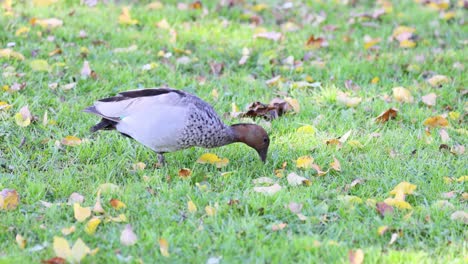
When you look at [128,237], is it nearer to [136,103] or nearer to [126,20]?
[136,103]

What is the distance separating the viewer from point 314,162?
16.5ft

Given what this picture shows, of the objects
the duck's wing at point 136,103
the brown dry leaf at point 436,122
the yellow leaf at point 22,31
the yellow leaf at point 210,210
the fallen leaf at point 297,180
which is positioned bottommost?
the brown dry leaf at point 436,122

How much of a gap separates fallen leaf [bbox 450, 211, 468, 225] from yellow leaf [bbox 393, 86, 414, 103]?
200cm

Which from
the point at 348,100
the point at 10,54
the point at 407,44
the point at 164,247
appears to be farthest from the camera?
the point at 407,44

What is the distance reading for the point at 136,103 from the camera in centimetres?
478

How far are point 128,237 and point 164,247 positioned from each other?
8.9 inches

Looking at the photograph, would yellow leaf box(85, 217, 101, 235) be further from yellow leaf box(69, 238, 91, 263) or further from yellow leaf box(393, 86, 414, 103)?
yellow leaf box(393, 86, 414, 103)

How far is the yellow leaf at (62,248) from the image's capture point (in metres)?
3.67

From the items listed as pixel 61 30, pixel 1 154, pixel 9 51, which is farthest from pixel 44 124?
pixel 61 30

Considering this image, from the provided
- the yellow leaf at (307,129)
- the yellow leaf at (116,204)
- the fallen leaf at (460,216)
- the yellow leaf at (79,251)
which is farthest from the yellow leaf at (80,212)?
the fallen leaf at (460,216)

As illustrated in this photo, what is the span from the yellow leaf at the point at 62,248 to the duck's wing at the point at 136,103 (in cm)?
122

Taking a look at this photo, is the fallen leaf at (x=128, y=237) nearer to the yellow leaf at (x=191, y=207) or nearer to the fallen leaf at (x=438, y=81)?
the yellow leaf at (x=191, y=207)

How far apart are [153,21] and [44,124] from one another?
2.47 metres

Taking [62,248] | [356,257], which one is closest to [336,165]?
[356,257]
